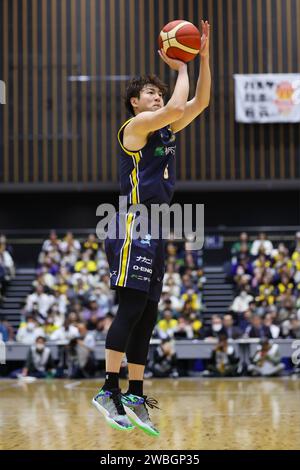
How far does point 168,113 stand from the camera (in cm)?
502

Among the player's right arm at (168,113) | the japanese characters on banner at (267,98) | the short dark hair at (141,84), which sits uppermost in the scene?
the japanese characters on banner at (267,98)

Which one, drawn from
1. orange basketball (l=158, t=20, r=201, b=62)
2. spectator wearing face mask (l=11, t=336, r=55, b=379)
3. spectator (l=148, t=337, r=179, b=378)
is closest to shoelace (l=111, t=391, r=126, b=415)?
orange basketball (l=158, t=20, r=201, b=62)

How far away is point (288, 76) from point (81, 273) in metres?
8.38

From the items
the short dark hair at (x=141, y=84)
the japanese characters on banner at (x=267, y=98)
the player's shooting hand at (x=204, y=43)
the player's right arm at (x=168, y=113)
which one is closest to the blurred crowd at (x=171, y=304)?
the japanese characters on banner at (x=267, y=98)

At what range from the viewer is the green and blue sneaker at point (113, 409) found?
16.7 feet

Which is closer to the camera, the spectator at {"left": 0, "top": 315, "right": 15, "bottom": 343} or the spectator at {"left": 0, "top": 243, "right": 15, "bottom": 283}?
the spectator at {"left": 0, "top": 315, "right": 15, "bottom": 343}

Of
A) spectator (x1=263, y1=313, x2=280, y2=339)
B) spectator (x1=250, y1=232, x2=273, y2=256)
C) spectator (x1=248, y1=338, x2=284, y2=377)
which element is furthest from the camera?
spectator (x1=250, y1=232, x2=273, y2=256)

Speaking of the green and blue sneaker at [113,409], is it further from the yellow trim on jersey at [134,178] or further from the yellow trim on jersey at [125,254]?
the yellow trim on jersey at [134,178]

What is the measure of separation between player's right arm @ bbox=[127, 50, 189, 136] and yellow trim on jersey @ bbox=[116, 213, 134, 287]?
596 millimetres

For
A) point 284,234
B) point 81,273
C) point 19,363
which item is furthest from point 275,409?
point 284,234

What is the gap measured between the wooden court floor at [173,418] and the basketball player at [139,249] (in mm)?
1320

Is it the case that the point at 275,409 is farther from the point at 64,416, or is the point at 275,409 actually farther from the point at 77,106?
the point at 77,106

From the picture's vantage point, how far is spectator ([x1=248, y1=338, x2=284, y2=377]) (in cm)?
1533

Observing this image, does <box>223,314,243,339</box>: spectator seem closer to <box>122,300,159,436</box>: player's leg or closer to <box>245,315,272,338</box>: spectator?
<box>245,315,272,338</box>: spectator
